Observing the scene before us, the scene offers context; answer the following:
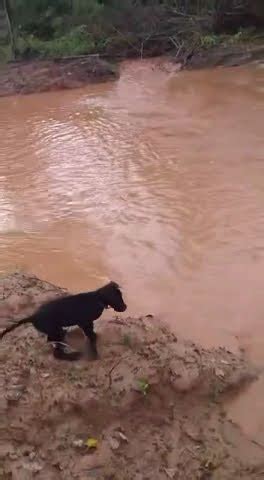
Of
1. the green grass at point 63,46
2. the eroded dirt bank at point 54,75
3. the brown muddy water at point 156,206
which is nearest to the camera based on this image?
the brown muddy water at point 156,206

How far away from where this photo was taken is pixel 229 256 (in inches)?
272

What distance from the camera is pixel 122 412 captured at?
4047 millimetres

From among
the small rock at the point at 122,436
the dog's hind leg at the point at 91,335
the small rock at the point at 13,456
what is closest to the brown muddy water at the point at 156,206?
the small rock at the point at 122,436

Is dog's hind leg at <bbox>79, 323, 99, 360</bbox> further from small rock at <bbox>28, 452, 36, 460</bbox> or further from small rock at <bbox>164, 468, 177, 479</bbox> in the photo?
small rock at <bbox>164, 468, 177, 479</bbox>

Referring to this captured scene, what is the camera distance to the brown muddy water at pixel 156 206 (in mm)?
6040

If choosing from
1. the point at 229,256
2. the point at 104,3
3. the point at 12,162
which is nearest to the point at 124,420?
the point at 229,256

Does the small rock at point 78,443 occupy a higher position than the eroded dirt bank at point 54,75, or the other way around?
the small rock at point 78,443

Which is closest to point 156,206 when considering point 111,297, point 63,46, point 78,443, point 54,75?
point 111,297

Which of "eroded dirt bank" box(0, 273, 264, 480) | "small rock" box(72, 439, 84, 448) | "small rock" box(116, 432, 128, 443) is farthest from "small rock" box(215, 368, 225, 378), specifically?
"small rock" box(72, 439, 84, 448)

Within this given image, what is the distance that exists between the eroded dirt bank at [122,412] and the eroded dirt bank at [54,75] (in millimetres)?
15260

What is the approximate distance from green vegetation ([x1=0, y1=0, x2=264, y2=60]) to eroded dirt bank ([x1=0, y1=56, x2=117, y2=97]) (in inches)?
61.5

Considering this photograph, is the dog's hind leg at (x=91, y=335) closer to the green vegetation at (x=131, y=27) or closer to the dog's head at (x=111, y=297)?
the dog's head at (x=111, y=297)

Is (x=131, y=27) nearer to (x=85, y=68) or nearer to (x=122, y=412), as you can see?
(x=85, y=68)

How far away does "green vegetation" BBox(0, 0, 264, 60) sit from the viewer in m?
21.9
